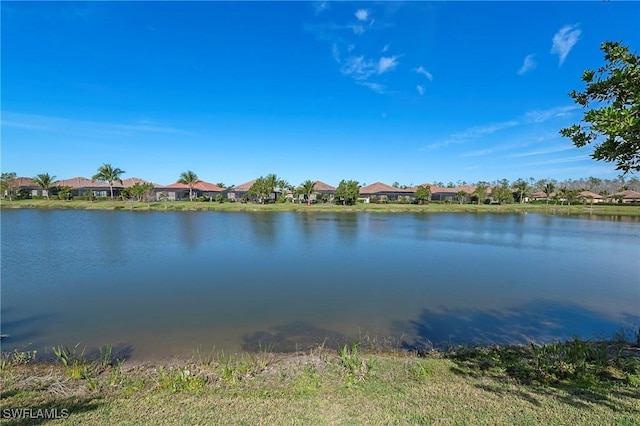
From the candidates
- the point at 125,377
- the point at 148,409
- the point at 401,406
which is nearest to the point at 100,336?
the point at 125,377

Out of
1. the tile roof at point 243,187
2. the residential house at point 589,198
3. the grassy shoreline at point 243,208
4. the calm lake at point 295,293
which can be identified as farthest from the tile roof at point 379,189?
the calm lake at point 295,293

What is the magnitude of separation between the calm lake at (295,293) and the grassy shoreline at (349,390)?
2.01 m

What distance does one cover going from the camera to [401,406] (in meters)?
4.04

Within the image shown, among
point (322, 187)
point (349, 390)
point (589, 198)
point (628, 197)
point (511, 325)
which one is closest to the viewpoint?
point (349, 390)

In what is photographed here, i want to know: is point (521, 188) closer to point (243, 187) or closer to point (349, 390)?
point (243, 187)

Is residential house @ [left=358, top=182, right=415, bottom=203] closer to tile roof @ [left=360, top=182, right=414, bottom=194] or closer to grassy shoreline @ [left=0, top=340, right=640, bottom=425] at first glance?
tile roof @ [left=360, top=182, right=414, bottom=194]

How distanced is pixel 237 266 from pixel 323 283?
Answer: 4.95 m

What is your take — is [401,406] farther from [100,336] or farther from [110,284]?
[110,284]

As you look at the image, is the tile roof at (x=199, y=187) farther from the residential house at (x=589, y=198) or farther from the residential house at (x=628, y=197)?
the residential house at (x=628, y=197)

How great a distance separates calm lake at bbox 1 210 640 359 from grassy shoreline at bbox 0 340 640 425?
2005mm

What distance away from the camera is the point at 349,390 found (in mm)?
4555

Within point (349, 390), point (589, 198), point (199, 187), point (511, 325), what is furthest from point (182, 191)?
point (589, 198)

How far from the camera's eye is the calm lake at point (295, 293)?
27.3 ft

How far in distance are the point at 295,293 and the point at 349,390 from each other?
7.19 m
